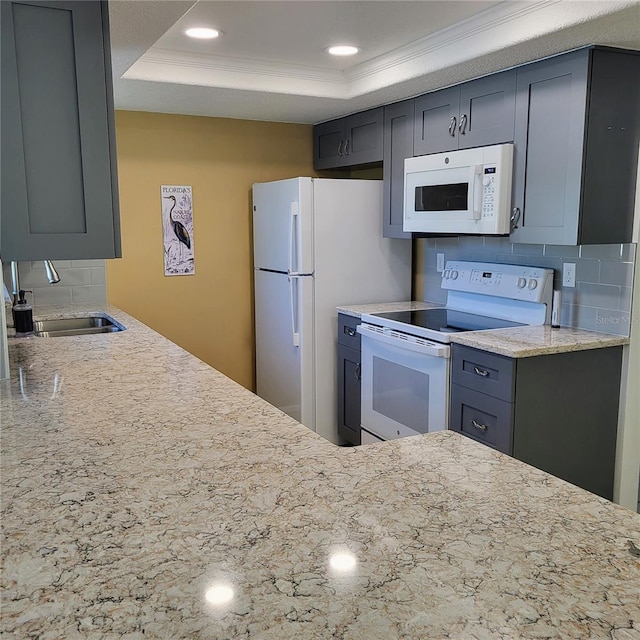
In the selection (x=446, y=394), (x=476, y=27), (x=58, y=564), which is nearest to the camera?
(x=58, y=564)

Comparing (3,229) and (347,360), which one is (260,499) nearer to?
→ (3,229)

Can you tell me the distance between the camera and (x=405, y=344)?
10.6 feet

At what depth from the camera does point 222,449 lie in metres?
1.42

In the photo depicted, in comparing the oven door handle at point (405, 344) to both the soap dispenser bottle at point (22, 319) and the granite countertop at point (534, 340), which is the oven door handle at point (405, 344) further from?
the soap dispenser bottle at point (22, 319)

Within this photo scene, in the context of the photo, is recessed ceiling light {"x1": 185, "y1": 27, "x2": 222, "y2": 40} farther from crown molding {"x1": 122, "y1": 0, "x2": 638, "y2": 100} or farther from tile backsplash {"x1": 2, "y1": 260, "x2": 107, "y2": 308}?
tile backsplash {"x1": 2, "y1": 260, "x2": 107, "y2": 308}

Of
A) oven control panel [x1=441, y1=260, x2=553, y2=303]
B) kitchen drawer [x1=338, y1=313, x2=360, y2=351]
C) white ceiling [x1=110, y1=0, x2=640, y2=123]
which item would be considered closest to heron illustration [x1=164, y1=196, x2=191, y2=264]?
white ceiling [x1=110, y1=0, x2=640, y2=123]

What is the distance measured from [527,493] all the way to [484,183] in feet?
6.92

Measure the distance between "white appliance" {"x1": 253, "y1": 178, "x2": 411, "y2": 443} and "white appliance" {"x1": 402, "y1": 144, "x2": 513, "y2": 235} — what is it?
0.41m

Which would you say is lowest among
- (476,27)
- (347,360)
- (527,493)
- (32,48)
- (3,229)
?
(347,360)

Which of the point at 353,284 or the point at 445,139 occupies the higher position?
the point at 445,139

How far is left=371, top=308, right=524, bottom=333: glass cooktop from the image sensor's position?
3.21 metres


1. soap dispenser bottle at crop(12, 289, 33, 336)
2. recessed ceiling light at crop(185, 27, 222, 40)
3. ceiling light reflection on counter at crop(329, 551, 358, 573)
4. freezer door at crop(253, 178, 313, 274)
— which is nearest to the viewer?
ceiling light reflection on counter at crop(329, 551, 358, 573)

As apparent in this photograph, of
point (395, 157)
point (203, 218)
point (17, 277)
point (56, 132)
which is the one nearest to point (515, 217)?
point (395, 157)

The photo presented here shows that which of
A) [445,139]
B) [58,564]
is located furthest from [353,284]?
[58,564]
